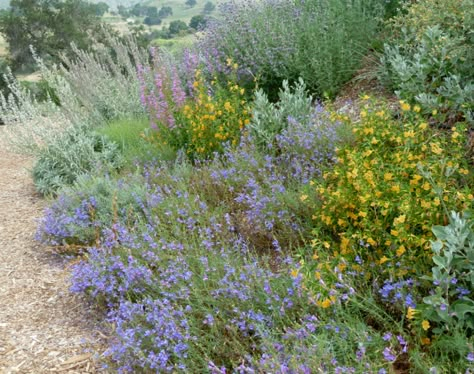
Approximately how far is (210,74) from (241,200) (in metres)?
2.94

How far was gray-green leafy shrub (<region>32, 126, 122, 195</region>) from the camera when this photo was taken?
17.8 ft

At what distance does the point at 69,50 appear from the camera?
1864 cm

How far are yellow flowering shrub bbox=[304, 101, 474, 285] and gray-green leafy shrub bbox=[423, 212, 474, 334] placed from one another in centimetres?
24

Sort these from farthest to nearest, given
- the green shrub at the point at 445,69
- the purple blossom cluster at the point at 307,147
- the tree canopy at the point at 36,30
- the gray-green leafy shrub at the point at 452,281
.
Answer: the tree canopy at the point at 36,30
the purple blossom cluster at the point at 307,147
the green shrub at the point at 445,69
the gray-green leafy shrub at the point at 452,281

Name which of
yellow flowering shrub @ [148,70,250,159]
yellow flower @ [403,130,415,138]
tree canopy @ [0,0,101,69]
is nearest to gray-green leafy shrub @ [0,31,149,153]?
yellow flowering shrub @ [148,70,250,159]

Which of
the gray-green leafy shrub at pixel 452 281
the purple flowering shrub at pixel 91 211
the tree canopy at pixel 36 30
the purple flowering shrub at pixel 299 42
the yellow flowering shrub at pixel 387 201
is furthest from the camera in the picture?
the tree canopy at pixel 36 30

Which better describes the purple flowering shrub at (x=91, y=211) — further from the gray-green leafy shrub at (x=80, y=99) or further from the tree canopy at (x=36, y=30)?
the tree canopy at (x=36, y=30)

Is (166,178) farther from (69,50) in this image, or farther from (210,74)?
(69,50)

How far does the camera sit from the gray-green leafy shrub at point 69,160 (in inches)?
213

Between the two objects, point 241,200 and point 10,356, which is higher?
point 241,200

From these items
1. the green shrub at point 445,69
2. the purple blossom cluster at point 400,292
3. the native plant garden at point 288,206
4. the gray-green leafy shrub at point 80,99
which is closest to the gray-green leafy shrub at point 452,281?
the native plant garden at point 288,206

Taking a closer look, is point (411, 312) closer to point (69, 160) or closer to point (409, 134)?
point (409, 134)

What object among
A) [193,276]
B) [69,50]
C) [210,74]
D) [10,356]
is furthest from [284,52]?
[69,50]

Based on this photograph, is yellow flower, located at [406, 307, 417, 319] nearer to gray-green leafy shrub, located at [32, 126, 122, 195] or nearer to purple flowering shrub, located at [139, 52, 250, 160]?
purple flowering shrub, located at [139, 52, 250, 160]
